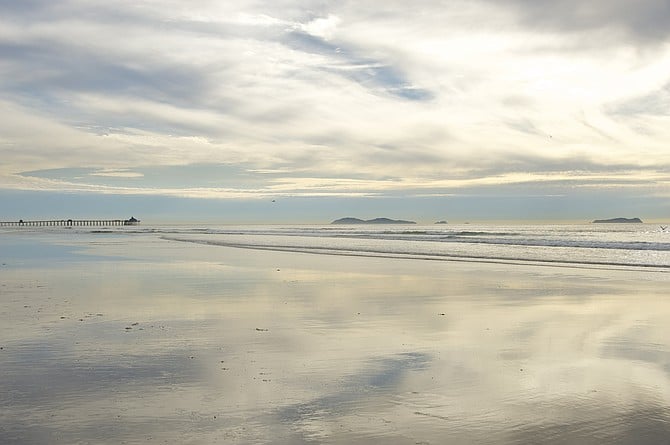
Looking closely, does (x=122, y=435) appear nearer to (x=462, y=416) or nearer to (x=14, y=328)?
(x=462, y=416)

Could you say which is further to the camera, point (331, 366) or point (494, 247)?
point (494, 247)

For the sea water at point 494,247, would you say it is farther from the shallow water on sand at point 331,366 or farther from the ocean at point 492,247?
the shallow water on sand at point 331,366

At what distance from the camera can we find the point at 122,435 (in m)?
5.84

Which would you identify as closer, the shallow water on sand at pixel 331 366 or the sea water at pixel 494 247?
the shallow water on sand at pixel 331 366

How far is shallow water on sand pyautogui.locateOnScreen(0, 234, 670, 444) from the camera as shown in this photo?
6.11 meters

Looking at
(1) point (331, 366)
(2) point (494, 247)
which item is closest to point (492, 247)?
(2) point (494, 247)

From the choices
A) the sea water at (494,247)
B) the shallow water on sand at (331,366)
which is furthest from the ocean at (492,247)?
the shallow water on sand at (331,366)

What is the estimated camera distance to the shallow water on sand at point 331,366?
20.0 ft

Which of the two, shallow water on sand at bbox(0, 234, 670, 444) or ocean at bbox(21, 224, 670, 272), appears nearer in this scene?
shallow water on sand at bbox(0, 234, 670, 444)

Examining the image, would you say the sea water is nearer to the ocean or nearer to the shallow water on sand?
the ocean

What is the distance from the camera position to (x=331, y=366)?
8.66 metres

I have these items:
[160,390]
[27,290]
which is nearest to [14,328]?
[160,390]

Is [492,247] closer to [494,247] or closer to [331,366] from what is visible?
[494,247]

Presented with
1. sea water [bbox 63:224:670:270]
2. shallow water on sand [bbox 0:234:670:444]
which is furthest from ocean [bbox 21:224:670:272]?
shallow water on sand [bbox 0:234:670:444]
